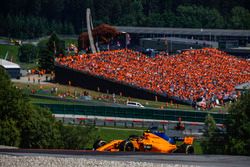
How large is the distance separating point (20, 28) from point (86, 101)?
37204 mm

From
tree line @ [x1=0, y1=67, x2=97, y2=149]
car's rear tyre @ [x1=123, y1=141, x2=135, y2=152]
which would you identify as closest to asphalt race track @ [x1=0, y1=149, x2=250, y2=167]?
car's rear tyre @ [x1=123, y1=141, x2=135, y2=152]

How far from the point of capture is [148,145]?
25.9 meters

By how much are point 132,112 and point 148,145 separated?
43.1 feet

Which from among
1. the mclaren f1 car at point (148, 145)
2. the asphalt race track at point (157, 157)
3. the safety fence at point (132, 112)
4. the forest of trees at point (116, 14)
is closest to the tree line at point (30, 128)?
the mclaren f1 car at point (148, 145)

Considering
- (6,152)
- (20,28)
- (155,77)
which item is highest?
(20,28)

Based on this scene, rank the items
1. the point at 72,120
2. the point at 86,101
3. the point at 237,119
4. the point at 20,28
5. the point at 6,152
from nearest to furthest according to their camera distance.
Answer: the point at 6,152, the point at 237,119, the point at 72,120, the point at 86,101, the point at 20,28

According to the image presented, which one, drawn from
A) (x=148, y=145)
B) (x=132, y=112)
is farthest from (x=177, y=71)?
(x=148, y=145)

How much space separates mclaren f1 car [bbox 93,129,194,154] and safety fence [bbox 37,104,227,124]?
399 inches

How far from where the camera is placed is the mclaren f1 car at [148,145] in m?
25.2

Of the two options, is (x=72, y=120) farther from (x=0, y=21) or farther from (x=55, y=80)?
(x=0, y=21)

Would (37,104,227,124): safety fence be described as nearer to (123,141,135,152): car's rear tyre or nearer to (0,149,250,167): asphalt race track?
(123,141,135,152): car's rear tyre

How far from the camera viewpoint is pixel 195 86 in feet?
154

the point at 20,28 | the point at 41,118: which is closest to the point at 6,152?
the point at 41,118

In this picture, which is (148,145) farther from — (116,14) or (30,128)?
(116,14)
